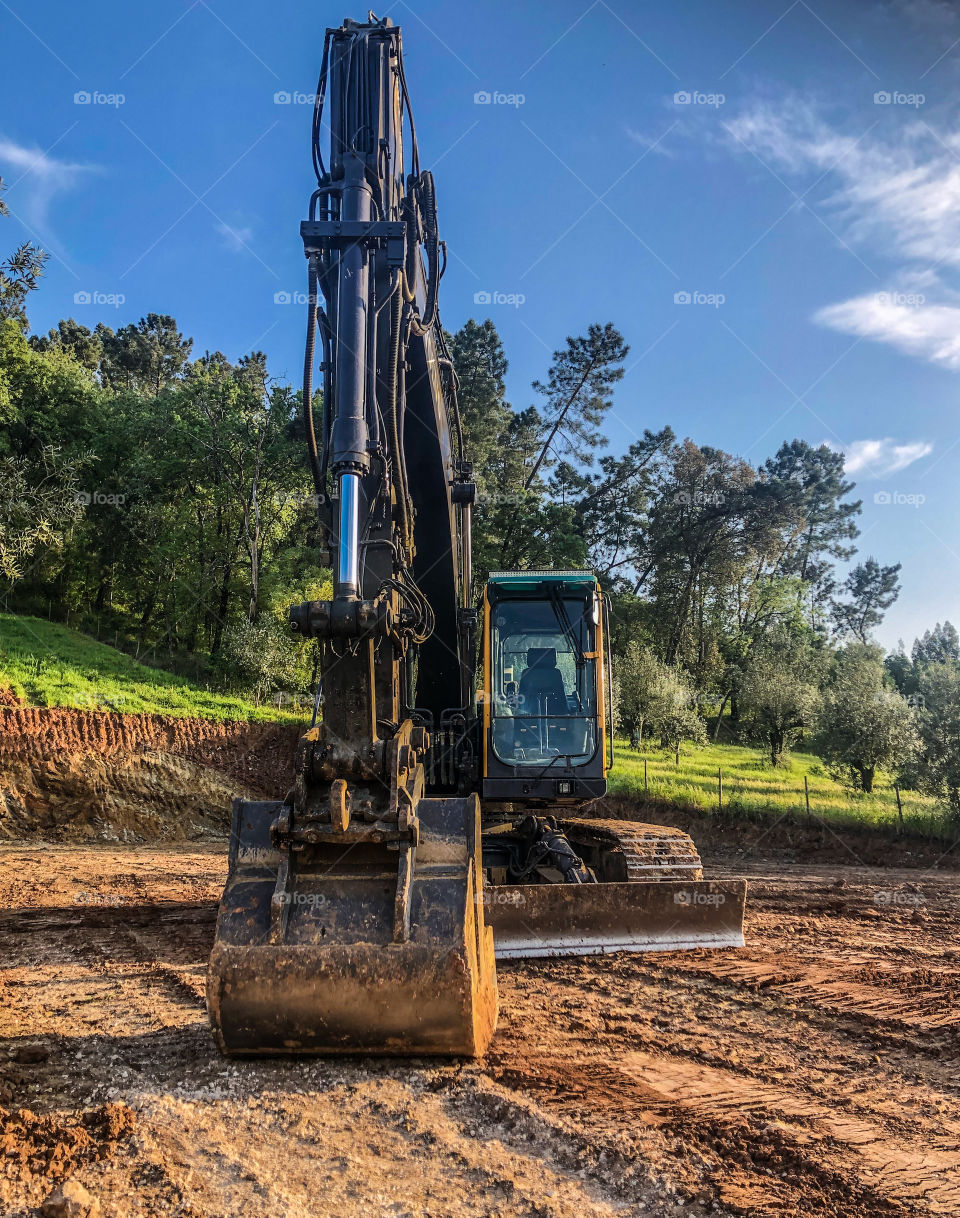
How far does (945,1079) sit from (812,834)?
15148 mm

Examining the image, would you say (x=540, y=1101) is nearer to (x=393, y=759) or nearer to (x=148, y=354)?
(x=393, y=759)

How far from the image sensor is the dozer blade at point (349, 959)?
3.69 meters

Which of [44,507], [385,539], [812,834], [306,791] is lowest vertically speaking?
[812,834]

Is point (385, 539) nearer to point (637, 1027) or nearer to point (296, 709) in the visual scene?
point (637, 1027)

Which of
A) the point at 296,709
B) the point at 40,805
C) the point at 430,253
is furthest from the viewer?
the point at 296,709

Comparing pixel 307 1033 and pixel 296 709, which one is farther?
pixel 296 709

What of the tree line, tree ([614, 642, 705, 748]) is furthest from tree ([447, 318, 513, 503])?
tree ([614, 642, 705, 748])

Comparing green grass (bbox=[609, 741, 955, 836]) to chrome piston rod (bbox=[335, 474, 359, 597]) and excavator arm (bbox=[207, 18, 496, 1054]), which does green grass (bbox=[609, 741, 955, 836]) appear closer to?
excavator arm (bbox=[207, 18, 496, 1054])

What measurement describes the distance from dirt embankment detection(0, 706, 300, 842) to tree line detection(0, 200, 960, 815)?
20.7ft

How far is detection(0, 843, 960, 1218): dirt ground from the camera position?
9.80ft

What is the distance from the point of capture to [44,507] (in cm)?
2227

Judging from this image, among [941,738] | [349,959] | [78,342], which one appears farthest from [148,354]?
[349,959]

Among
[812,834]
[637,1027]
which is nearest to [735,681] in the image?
[812,834]

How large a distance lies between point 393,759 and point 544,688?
11.8 ft
